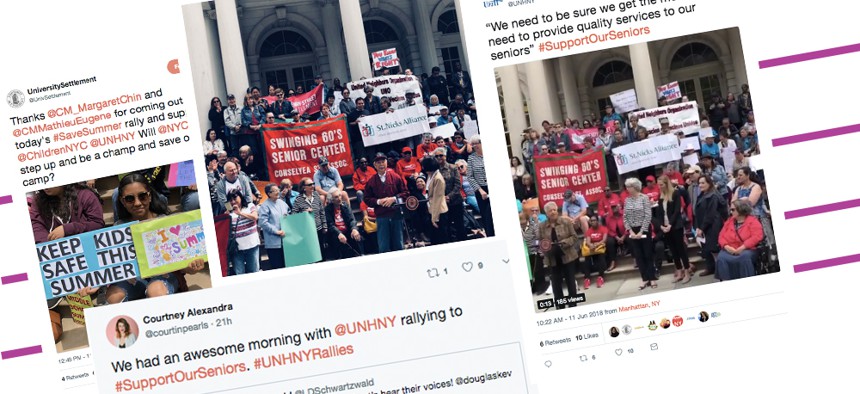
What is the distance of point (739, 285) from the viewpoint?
568cm

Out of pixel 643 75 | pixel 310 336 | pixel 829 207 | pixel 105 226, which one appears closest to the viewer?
pixel 310 336

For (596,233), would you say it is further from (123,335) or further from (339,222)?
(123,335)

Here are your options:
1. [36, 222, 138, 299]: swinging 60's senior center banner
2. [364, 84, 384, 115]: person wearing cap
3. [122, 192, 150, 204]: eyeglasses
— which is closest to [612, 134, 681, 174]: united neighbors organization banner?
[364, 84, 384, 115]: person wearing cap

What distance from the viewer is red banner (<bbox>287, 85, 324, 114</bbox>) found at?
6488 millimetres

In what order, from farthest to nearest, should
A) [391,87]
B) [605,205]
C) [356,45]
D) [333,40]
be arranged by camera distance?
[333,40]
[356,45]
[391,87]
[605,205]

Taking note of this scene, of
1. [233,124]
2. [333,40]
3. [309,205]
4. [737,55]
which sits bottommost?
[309,205]

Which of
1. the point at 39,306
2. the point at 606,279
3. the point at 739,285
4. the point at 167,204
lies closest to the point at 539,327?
the point at 606,279

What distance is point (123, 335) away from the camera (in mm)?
3781

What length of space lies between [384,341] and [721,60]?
3.80 metres

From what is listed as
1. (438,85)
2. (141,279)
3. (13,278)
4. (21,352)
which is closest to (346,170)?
(438,85)

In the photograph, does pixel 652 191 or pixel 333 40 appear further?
pixel 333 40

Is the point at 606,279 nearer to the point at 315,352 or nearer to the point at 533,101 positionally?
the point at 533,101

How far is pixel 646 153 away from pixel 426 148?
1.67 m

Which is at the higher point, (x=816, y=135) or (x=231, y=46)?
(x=231, y=46)
